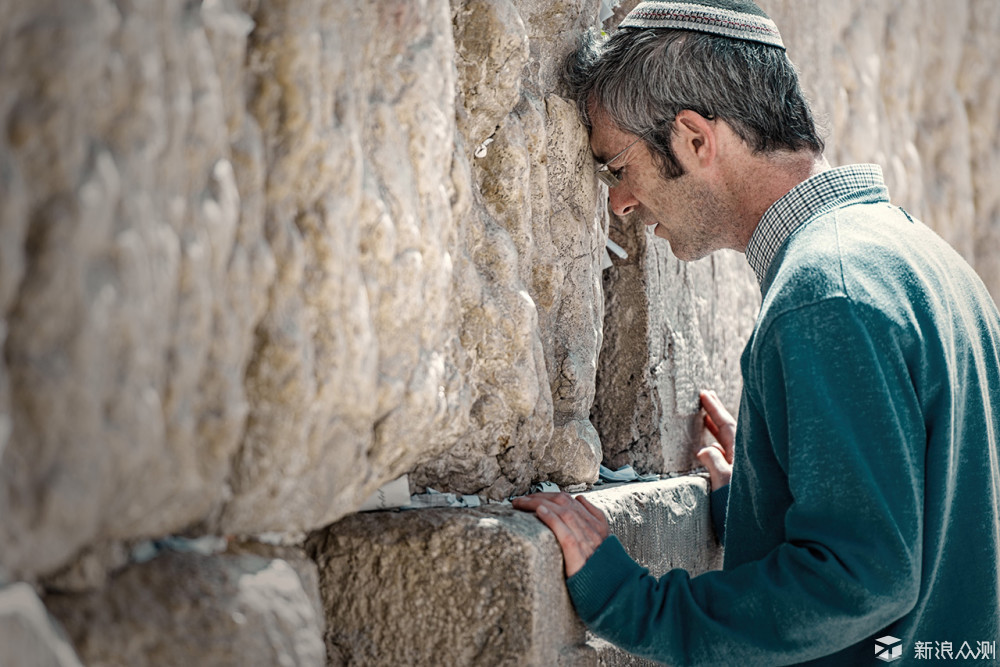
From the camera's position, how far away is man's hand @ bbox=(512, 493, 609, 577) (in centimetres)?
143

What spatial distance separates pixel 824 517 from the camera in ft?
4.16

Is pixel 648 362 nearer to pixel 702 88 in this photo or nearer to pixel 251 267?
pixel 702 88

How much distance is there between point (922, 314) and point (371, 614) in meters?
0.93

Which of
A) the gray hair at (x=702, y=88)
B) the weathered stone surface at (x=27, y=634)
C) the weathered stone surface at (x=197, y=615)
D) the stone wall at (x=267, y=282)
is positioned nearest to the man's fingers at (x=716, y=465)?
the stone wall at (x=267, y=282)

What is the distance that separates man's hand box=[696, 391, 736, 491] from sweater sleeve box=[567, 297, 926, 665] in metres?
0.84

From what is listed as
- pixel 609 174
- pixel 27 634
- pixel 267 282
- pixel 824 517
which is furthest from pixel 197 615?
pixel 609 174

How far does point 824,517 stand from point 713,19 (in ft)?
3.17

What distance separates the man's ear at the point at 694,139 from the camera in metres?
1.71

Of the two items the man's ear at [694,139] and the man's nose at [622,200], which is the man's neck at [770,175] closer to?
the man's ear at [694,139]

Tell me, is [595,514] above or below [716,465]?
above

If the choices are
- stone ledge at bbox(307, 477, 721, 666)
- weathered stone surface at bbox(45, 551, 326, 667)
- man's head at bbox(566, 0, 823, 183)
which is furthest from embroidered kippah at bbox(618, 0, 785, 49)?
weathered stone surface at bbox(45, 551, 326, 667)

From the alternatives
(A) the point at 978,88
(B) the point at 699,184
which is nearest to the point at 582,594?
(B) the point at 699,184

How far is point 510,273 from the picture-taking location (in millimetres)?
1515

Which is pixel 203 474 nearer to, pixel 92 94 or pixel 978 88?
pixel 92 94
